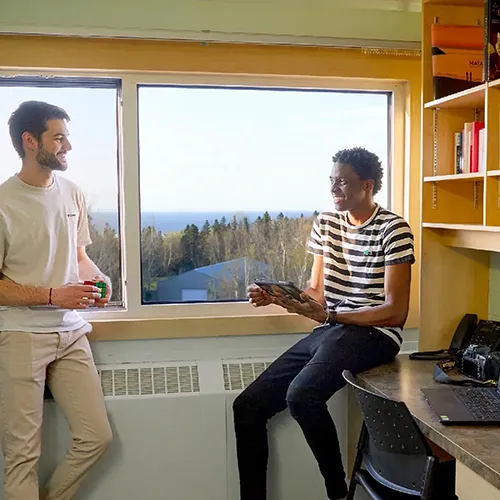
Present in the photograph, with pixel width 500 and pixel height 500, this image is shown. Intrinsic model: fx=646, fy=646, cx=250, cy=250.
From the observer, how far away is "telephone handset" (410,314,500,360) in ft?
8.14

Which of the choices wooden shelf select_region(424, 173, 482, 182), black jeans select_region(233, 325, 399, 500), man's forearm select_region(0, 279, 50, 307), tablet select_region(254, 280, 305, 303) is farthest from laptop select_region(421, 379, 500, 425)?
man's forearm select_region(0, 279, 50, 307)

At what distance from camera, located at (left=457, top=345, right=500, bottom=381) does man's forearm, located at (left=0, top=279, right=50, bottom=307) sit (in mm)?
1541

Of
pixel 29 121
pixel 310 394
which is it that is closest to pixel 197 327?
pixel 310 394

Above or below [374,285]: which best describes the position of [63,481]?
below

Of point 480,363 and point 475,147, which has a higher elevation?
point 475,147

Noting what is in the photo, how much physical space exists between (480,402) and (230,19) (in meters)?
1.78

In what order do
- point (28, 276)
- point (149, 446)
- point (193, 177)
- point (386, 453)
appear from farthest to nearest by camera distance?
point (193, 177)
point (149, 446)
point (28, 276)
point (386, 453)

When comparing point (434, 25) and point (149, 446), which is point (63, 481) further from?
point (434, 25)

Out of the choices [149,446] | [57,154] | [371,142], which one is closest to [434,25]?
[371,142]

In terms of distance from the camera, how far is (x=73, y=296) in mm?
2383

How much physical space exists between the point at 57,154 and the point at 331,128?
124 cm

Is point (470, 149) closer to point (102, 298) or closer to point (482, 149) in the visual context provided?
point (482, 149)

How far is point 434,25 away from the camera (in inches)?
100.0

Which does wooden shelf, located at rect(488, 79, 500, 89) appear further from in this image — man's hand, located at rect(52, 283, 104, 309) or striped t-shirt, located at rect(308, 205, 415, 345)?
man's hand, located at rect(52, 283, 104, 309)
